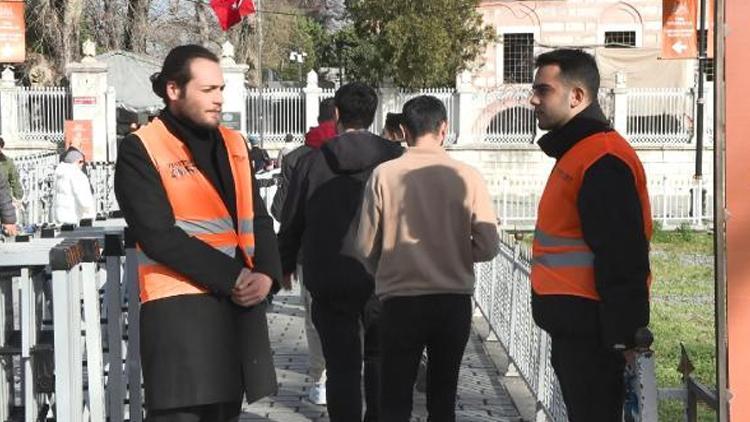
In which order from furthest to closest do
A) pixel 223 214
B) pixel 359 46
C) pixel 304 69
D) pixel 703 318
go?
1. pixel 304 69
2. pixel 359 46
3. pixel 703 318
4. pixel 223 214

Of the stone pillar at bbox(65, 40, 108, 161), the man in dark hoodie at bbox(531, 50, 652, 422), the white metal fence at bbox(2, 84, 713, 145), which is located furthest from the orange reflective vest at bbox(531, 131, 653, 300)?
the white metal fence at bbox(2, 84, 713, 145)

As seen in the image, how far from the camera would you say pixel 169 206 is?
4.68 m

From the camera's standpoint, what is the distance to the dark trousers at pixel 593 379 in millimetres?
4699

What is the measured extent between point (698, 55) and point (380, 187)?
22921mm

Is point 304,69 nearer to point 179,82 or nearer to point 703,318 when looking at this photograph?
point 703,318

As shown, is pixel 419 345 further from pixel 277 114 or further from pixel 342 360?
pixel 277 114

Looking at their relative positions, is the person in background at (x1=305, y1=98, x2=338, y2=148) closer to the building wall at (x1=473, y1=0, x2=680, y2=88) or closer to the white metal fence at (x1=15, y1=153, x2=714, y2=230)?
the white metal fence at (x1=15, y1=153, x2=714, y2=230)

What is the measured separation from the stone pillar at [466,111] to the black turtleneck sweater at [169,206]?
29029 mm

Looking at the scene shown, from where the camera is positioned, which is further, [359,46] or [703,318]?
[359,46]

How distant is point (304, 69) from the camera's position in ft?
192

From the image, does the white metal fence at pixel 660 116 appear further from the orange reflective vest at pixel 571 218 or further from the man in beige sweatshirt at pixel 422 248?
the orange reflective vest at pixel 571 218

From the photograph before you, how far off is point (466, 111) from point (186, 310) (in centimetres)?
2955

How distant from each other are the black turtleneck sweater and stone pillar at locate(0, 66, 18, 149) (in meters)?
29.6

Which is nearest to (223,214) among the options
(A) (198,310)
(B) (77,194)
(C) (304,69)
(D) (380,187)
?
(A) (198,310)
